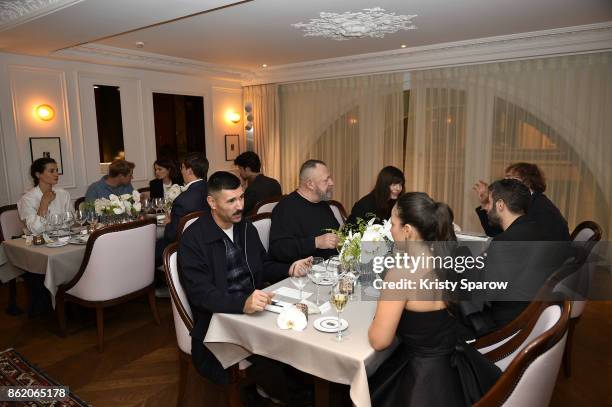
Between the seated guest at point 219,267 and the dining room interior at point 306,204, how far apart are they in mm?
13

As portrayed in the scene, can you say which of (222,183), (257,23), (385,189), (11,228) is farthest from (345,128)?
(222,183)

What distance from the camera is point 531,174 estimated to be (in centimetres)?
347

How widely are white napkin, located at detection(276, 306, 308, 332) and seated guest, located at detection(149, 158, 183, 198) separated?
3.80 metres

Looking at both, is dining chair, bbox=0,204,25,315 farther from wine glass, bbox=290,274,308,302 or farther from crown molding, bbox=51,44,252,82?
wine glass, bbox=290,274,308,302

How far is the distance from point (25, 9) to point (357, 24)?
3033 mm

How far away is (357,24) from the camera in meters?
4.42

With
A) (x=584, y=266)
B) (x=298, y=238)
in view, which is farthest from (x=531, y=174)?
(x=298, y=238)

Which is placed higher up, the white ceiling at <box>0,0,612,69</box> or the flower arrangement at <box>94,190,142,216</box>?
the white ceiling at <box>0,0,612,69</box>

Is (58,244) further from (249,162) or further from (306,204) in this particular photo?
(249,162)

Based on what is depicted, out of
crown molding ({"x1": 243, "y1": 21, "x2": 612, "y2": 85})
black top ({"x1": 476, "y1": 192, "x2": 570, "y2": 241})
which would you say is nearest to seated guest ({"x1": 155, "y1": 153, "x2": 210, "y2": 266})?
black top ({"x1": 476, "y1": 192, "x2": 570, "y2": 241})

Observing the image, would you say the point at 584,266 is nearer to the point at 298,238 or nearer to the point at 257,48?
the point at 298,238

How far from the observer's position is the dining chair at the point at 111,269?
10.5ft

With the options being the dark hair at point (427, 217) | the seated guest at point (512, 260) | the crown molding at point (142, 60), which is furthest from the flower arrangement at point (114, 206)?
the seated guest at point (512, 260)

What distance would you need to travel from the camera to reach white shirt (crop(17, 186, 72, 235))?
12.2 ft
